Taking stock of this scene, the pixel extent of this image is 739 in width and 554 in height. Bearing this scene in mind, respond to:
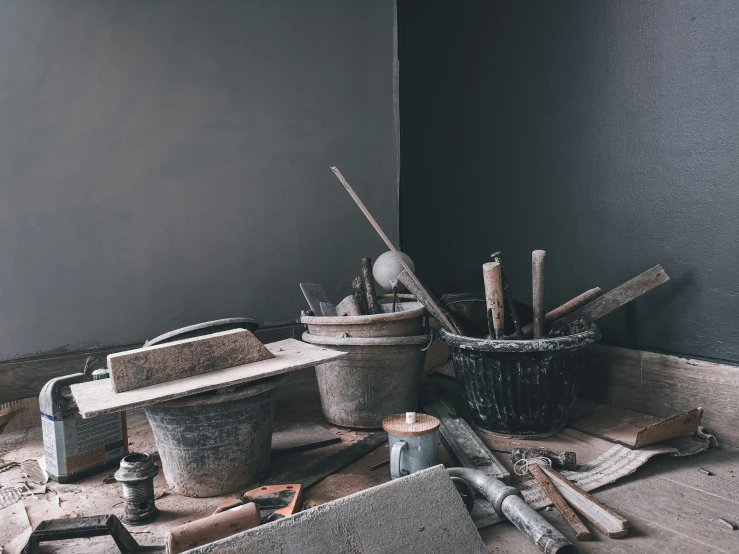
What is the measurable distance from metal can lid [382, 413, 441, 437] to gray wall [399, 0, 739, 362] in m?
1.08

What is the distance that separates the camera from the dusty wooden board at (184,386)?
1545 millimetres

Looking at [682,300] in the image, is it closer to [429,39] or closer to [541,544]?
[541,544]

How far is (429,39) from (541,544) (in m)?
2.79

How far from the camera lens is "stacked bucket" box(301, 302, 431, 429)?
89.1 inches

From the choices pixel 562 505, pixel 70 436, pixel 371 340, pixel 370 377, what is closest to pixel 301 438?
pixel 370 377

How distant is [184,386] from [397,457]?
0.67m

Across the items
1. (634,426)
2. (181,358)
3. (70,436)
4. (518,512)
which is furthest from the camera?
(634,426)

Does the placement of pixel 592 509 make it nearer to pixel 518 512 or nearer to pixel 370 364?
pixel 518 512

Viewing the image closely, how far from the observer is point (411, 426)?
175 cm

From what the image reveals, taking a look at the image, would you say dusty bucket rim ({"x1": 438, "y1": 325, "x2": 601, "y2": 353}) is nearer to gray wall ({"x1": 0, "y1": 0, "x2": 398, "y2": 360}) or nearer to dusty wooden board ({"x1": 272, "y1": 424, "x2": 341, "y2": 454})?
dusty wooden board ({"x1": 272, "y1": 424, "x2": 341, "y2": 454})

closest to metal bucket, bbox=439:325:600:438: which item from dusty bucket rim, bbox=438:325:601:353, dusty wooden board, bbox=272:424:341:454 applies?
dusty bucket rim, bbox=438:325:601:353

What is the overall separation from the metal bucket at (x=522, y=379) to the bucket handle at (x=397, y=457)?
1.62ft

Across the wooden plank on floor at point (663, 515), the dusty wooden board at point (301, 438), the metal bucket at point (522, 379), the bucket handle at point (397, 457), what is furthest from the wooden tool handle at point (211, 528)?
the metal bucket at point (522, 379)

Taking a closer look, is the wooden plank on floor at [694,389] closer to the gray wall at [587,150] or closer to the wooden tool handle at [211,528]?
the gray wall at [587,150]
